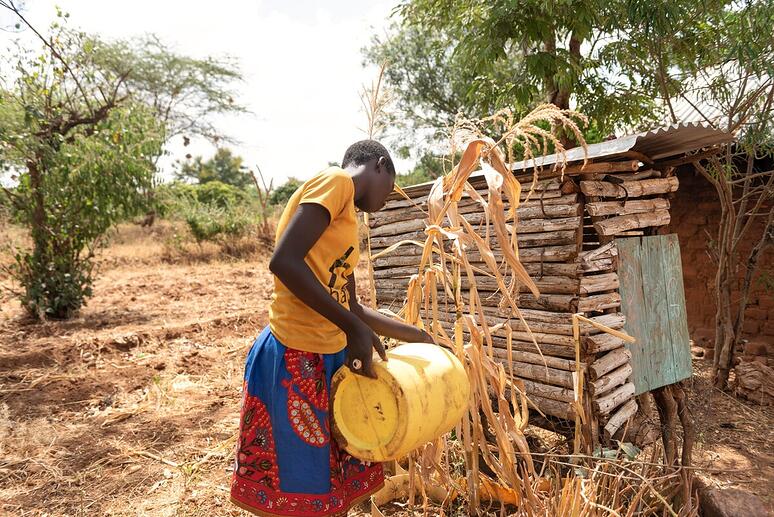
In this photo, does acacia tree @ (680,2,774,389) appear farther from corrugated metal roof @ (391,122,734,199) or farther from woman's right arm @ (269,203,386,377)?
woman's right arm @ (269,203,386,377)

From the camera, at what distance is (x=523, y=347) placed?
3.54 metres

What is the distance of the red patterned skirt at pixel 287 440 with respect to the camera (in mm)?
1606

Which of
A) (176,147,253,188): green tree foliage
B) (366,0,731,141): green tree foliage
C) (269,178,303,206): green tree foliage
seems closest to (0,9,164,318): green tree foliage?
(366,0,731,141): green tree foliage

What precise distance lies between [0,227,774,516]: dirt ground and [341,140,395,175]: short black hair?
5.37ft

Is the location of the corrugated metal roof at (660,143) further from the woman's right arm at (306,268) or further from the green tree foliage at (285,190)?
the green tree foliage at (285,190)

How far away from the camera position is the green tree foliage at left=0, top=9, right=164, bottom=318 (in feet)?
20.5

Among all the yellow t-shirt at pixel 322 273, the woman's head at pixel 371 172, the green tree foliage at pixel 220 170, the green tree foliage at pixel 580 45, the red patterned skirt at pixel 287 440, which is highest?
the green tree foliage at pixel 220 170

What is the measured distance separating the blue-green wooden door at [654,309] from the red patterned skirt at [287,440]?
7.75ft

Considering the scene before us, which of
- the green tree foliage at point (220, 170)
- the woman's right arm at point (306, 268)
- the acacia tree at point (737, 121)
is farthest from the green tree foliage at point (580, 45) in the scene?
the green tree foliage at point (220, 170)

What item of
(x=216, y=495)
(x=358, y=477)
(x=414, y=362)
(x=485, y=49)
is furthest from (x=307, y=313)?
(x=485, y=49)

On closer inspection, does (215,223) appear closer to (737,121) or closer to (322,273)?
(737,121)

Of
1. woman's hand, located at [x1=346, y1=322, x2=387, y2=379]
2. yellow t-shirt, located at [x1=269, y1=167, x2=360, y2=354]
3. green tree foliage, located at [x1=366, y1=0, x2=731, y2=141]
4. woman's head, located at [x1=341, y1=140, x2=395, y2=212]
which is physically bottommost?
woman's hand, located at [x1=346, y1=322, x2=387, y2=379]

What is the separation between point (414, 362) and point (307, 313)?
1.12 feet

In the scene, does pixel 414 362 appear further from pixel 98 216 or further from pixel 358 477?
pixel 98 216
